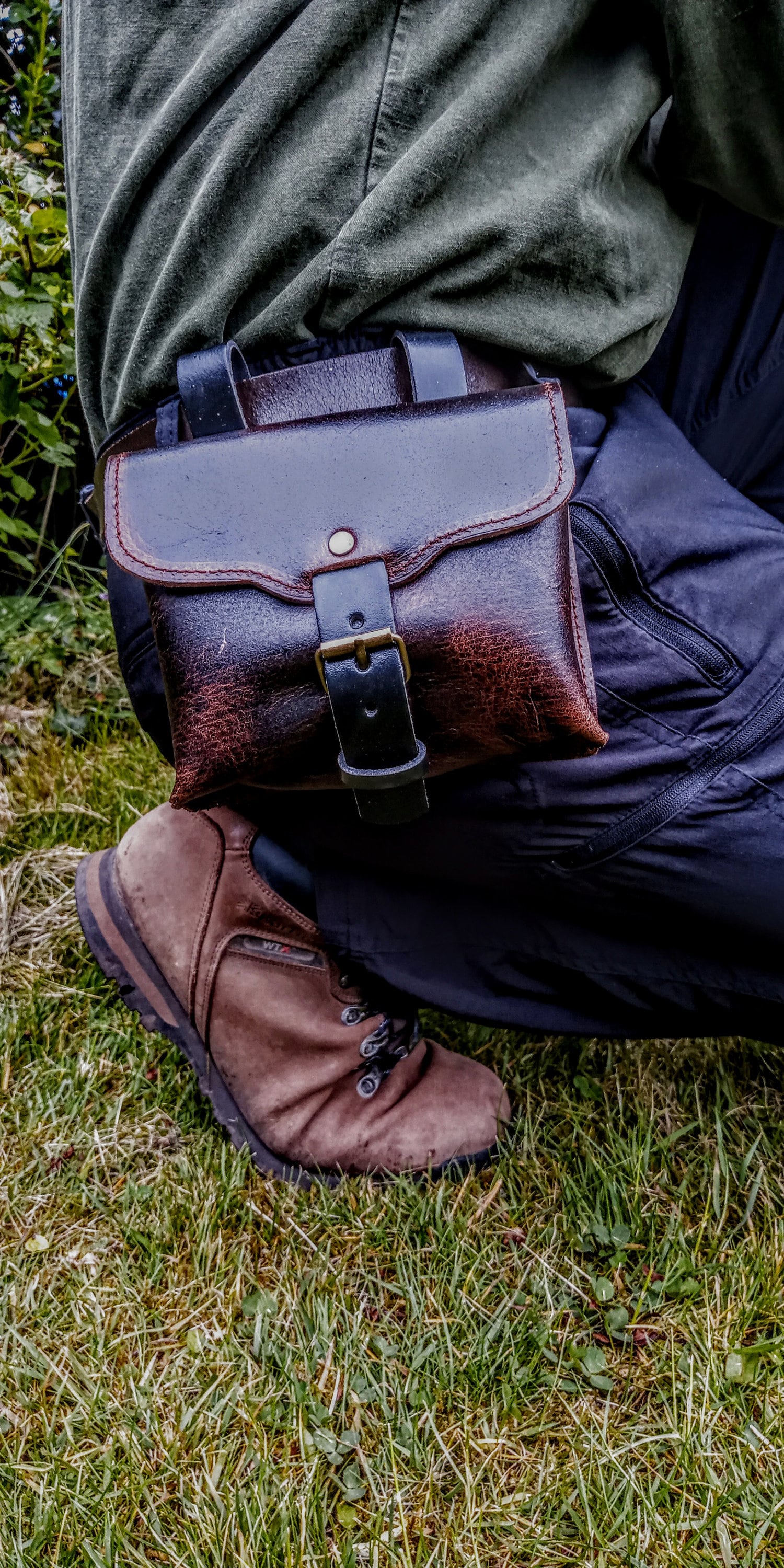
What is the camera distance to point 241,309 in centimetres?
109

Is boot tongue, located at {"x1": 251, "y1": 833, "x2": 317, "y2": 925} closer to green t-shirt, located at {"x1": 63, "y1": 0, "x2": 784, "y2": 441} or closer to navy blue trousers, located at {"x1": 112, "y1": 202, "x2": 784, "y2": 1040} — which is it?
navy blue trousers, located at {"x1": 112, "y1": 202, "x2": 784, "y2": 1040}

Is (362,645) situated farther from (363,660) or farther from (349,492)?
(349,492)

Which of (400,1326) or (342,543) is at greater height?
(342,543)

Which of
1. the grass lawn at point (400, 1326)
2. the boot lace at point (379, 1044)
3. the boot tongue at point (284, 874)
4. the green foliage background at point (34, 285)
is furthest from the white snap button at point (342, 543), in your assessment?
the green foliage background at point (34, 285)

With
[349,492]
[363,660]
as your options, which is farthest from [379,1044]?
[349,492]

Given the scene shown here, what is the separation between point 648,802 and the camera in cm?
114

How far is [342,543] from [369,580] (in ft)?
0.15

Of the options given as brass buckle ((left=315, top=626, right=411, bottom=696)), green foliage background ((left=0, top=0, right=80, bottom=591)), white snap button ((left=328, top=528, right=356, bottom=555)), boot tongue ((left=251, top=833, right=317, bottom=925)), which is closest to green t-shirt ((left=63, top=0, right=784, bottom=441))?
white snap button ((left=328, top=528, right=356, bottom=555))

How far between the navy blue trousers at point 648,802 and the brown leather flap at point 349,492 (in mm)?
149

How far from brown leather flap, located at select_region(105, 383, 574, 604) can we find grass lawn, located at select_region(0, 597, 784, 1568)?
86 cm

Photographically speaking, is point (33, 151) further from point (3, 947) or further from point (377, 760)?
point (377, 760)

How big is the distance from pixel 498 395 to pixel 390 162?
0.85ft

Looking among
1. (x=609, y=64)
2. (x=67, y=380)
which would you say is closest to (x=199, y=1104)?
(x=609, y=64)

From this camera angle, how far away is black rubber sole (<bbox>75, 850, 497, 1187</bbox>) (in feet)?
4.83
